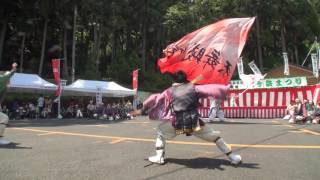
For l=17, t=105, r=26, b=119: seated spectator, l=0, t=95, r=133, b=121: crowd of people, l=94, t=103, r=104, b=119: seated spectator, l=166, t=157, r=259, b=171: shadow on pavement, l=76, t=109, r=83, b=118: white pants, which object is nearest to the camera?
l=166, t=157, r=259, b=171: shadow on pavement

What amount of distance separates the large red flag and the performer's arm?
431cm

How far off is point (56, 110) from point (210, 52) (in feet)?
74.6

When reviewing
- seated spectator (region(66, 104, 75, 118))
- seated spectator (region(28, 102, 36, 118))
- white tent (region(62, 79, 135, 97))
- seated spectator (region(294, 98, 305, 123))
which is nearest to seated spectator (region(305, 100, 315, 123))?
seated spectator (region(294, 98, 305, 123))

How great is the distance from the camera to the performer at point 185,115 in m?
8.29

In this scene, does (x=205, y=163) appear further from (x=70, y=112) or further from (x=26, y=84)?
(x=70, y=112)

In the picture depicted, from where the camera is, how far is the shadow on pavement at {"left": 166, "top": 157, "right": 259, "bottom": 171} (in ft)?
26.6

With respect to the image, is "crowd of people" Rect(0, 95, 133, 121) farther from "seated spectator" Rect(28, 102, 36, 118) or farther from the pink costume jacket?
the pink costume jacket

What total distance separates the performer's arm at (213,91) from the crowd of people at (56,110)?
2370cm

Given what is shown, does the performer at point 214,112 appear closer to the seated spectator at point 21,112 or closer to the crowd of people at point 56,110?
the crowd of people at point 56,110

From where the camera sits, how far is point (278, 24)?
57188 millimetres

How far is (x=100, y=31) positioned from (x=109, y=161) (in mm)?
44825

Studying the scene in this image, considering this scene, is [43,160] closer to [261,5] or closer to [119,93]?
[119,93]

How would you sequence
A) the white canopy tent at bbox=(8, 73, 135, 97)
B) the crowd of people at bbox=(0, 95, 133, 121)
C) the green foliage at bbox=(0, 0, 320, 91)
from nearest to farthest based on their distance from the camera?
the white canopy tent at bbox=(8, 73, 135, 97) → the crowd of people at bbox=(0, 95, 133, 121) → the green foliage at bbox=(0, 0, 320, 91)

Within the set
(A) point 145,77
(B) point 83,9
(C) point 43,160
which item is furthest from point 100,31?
(C) point 43,160
